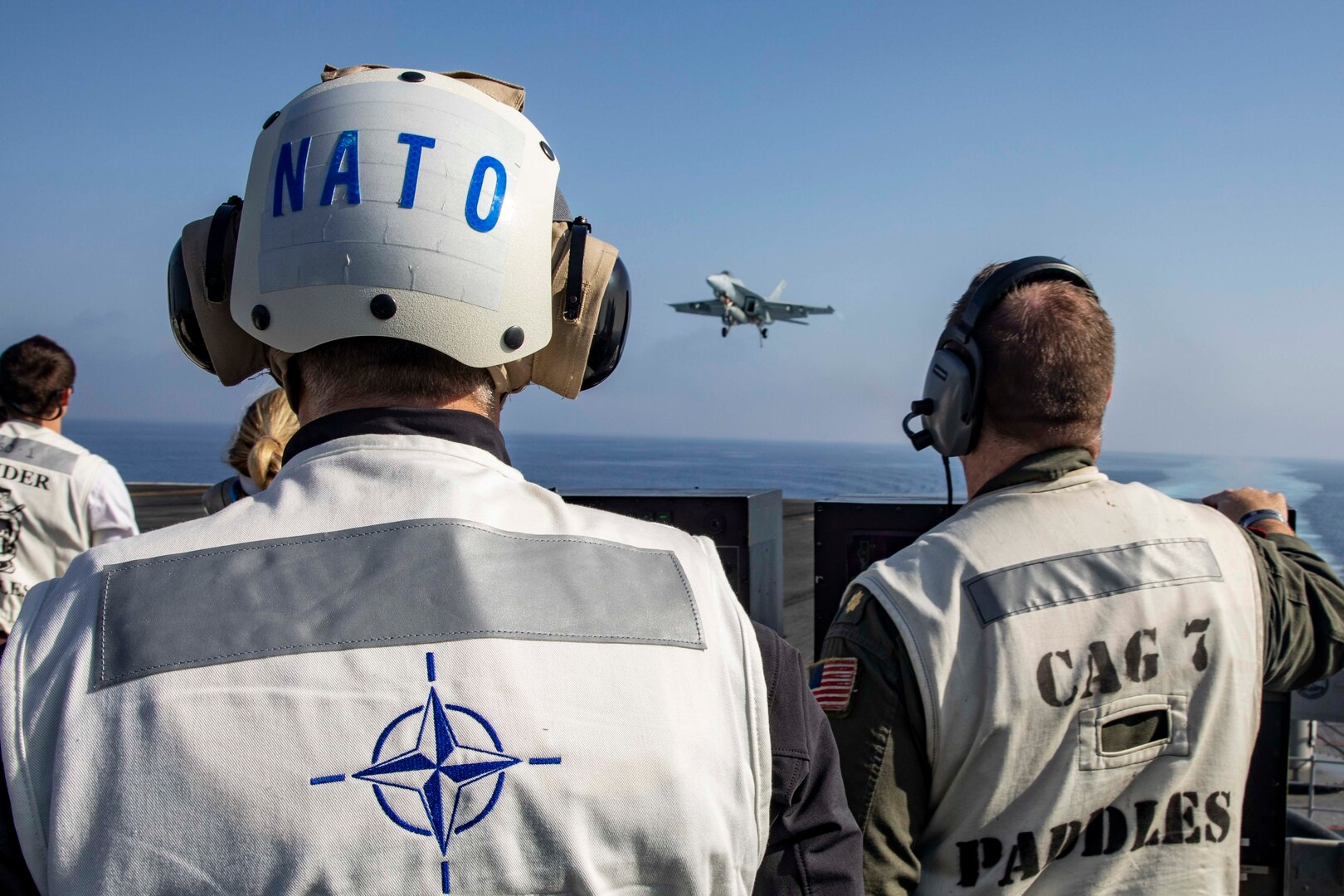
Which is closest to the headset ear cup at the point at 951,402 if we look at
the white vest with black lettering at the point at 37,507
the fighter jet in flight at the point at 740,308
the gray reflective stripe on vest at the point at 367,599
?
the gray reflective stripe on vest at the point at 367,599

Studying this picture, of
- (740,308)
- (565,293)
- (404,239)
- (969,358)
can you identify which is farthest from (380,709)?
(740,308)

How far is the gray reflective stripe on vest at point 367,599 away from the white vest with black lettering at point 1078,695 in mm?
822

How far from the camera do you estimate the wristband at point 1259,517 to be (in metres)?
2.27

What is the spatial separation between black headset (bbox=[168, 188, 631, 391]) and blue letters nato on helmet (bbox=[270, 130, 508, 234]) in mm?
164

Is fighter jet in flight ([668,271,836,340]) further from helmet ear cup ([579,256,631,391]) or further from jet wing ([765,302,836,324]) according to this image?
helmet ear cup ([579,256,631,391])

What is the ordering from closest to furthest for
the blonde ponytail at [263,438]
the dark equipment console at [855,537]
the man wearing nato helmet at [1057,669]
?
the man wearing nato helmet at [1057,669] → the blonde ponytail at [263,438] → the dark equipment console at [855,537]

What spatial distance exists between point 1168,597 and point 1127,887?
1.82ft

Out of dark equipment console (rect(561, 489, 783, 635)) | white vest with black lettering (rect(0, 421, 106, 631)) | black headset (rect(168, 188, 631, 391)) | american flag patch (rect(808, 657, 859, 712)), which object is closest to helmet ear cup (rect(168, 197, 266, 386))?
black headset (rect(168, 188, 631, 391))

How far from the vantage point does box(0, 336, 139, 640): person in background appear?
380 cm

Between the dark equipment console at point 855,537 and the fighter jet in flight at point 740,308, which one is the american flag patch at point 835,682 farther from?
the fighter jet in flight at point 740,308

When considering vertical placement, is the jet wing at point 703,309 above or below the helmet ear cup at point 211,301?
above

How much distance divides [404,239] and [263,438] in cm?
192

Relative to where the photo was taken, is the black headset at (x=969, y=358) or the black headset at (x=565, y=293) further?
the black headset at (x=969, y=358)

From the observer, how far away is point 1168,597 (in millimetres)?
1813
